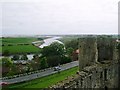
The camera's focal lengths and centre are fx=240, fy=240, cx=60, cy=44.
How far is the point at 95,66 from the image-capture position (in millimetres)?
12586

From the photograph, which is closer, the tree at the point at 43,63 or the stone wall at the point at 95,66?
the stone wall at the point at 95,66

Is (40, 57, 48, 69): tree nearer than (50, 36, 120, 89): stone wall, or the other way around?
(50, 36, 120, 89): stone wall

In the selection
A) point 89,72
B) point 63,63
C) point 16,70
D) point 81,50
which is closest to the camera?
point 89,72

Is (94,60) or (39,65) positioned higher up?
(94,60)

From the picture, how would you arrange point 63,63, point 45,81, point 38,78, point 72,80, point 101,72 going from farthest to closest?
point 63,63
point 38,78
point 45,81
point 101,72
point 72,80

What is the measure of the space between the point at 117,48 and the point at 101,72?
4.27 metres

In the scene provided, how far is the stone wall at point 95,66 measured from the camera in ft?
32.5

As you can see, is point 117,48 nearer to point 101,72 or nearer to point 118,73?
point 118,73

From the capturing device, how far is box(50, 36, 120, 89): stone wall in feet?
32.5

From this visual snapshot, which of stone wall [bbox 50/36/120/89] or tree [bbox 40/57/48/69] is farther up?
stone wall [bbox 50/36/120/89]

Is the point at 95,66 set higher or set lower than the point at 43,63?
higher

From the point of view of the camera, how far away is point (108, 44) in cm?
1678

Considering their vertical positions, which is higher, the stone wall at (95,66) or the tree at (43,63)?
the stone wall at (95,66)

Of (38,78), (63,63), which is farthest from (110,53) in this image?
(63,63)
